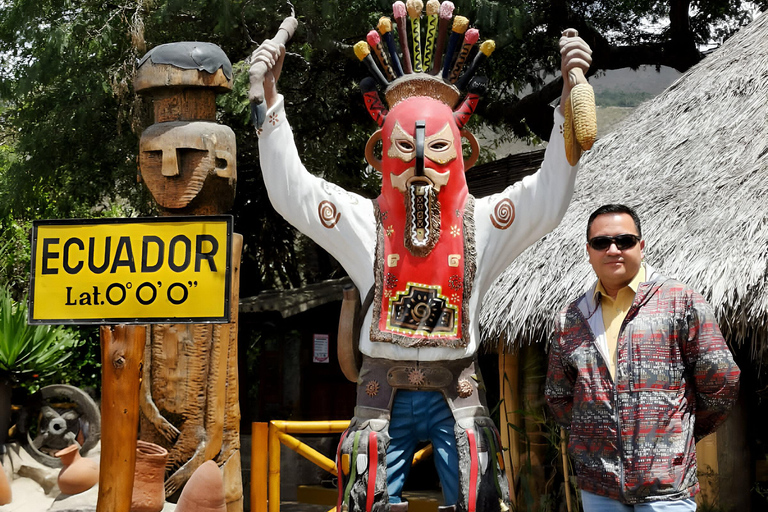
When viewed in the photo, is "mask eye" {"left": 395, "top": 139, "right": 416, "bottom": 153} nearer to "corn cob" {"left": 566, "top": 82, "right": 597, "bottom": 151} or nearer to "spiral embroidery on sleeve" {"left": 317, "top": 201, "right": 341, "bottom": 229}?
"spiral embroidery on sleeve" {"left": 317, "top": 201, "right": 341, "bottom": 229}

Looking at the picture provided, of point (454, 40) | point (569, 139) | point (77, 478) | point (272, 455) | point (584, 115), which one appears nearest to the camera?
point (584, 115)

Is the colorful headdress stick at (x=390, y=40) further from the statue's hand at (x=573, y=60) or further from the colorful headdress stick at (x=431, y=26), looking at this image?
the statue's hand at (x=573, y=60)

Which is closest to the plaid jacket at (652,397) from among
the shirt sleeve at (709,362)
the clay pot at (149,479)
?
the shirt sleeve at (709,362)

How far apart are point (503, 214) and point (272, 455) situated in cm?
157

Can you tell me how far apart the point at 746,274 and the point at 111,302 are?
3.00m

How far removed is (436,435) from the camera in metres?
3.39

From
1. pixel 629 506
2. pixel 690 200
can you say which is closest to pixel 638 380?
pixel 629 506

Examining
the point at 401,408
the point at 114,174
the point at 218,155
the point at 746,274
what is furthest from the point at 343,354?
the point at 114,174

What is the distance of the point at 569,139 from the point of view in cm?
327

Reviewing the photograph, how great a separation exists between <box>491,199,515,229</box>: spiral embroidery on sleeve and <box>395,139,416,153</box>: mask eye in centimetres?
41

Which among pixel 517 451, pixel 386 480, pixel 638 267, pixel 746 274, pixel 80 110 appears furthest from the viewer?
pixel 80 110

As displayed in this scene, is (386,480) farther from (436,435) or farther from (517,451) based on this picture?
(517,451)

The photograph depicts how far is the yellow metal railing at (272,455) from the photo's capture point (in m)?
3.98

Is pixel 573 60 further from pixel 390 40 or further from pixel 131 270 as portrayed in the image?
pixel 131 270
